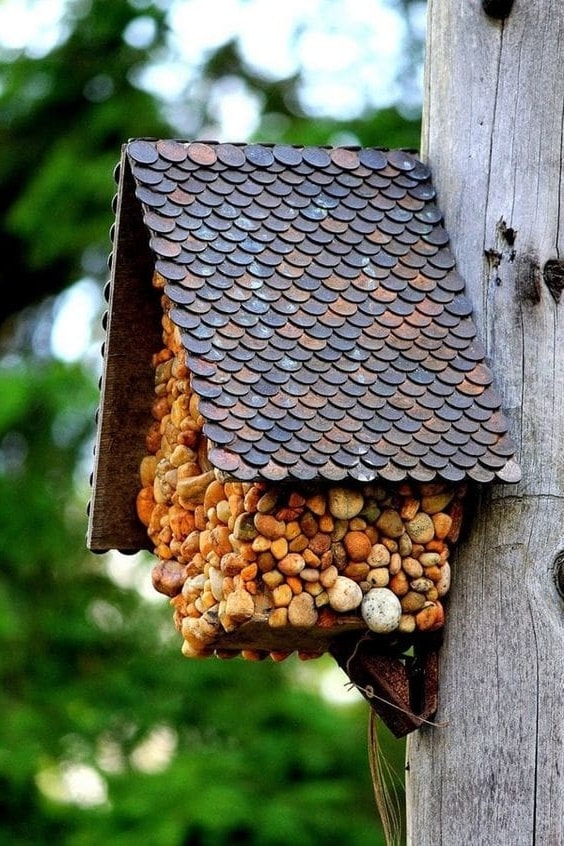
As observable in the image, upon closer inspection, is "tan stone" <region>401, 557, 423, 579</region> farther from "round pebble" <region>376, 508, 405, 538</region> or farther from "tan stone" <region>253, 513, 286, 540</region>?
"tan stone" <region>253, 513, 286, 540</region>

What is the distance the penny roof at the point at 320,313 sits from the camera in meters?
2.06

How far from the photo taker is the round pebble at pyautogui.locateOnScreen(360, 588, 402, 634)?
209 cm

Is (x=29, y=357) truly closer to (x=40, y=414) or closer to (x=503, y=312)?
(x=40, y=414)

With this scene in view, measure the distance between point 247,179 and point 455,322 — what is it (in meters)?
0.47

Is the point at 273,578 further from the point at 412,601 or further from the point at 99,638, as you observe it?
the point at 99,638

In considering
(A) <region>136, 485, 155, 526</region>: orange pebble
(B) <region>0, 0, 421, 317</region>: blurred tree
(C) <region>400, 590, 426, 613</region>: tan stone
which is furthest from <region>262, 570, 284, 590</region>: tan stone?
(B) <region>0, 0, 421, 317</region>: blurred tree

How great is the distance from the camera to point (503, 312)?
7.45ft

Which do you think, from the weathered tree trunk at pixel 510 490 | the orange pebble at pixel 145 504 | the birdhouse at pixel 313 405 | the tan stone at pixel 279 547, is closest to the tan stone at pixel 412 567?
the birdhouse at pixel 313 405

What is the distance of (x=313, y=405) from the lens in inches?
82.7

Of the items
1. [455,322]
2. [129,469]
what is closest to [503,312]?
[455,322]

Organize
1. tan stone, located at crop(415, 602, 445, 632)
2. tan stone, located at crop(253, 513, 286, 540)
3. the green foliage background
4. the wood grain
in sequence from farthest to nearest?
the green foliage background < the wood grain < tan stone, located at crop(415, 602, 445, 632) < tan stone, located at crop(253, 513, 286, 540)

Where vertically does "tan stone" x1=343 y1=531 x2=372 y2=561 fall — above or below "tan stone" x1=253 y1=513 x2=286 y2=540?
below

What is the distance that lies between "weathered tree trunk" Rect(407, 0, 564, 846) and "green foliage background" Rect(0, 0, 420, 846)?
3.27 metres

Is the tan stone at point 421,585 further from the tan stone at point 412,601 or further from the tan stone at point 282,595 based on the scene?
the tan stone at point 282,595
